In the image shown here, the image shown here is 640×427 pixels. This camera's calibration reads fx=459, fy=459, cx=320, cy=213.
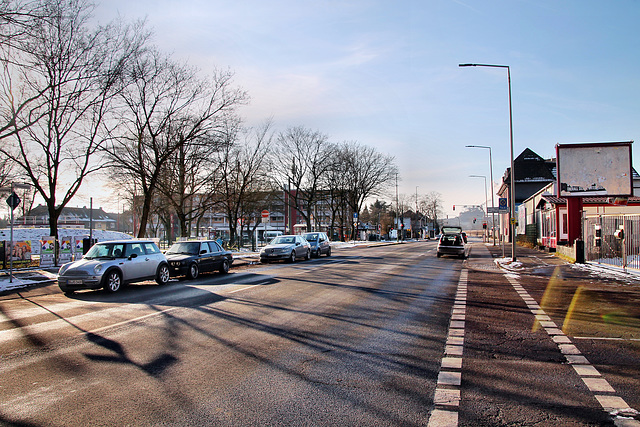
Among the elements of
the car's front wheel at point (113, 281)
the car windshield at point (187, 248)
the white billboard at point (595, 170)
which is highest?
the white billboard at point (595, 170)

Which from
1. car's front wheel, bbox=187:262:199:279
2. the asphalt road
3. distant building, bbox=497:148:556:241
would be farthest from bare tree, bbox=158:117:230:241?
distant building, bbox=497:148:556:241

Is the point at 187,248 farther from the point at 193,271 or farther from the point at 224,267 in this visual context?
the point at 224,267

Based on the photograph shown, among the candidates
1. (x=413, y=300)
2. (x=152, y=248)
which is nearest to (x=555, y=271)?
(x=413, y=300)

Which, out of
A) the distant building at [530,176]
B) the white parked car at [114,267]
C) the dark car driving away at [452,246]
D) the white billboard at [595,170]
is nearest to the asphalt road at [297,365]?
the white parked car at [114,267]

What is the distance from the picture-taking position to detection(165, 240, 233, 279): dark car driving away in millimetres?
16875

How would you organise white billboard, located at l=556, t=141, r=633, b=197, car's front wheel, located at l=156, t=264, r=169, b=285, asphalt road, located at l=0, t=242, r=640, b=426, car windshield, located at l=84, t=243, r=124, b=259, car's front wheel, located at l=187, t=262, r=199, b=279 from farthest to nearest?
white billboard, located at l=556, t=141, r=633, b=197 < car's front wheel, located at l=187, t=262, r=199, b=279 < car's front wheel, located at l=156, t=264, r=169, b=285 < car windshield, located at l=84, t=243, r=124, b=259 < asphalt road, located at l=0, t=242, r=640, b=426

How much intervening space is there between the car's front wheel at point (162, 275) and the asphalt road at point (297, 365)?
4.23 m

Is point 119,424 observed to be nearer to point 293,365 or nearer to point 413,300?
point 293,365

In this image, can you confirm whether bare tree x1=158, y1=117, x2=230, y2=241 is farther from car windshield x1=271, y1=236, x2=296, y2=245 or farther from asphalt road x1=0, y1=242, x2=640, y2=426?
asphalt road x1=0, y1=242, x2=640, y2=426

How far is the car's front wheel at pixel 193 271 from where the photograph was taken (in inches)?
671

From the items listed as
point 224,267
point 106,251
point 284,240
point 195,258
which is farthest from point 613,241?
point 106,251

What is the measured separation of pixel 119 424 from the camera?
155 inches

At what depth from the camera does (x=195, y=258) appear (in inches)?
686

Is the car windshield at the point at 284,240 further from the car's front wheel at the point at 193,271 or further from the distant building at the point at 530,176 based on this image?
the distant building at the point at 530,176
